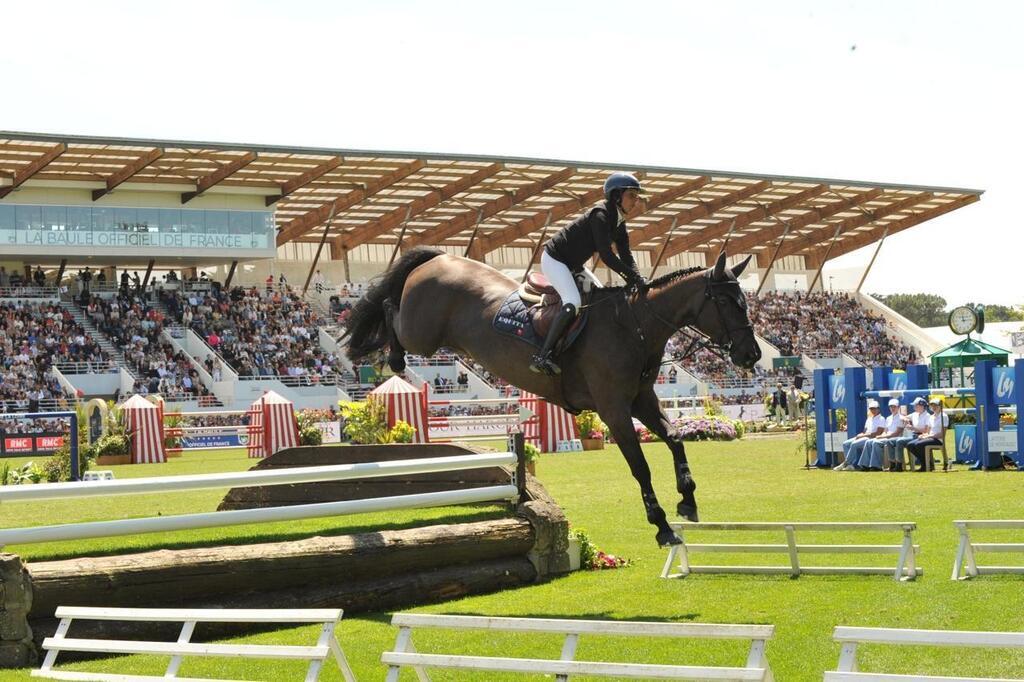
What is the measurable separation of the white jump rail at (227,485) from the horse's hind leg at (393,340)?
2.20 ft

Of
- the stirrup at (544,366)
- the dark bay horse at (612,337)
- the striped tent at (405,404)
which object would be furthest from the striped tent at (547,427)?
the stirrup at (544,366)

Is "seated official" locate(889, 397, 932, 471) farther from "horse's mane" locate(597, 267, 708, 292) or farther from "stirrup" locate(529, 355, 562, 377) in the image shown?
"stirrup" locate(529, 355, 562, 377)

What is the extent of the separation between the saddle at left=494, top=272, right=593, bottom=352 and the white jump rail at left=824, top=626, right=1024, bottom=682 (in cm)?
349

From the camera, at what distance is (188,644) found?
521cm

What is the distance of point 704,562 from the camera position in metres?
8.86

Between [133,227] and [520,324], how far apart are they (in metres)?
35.1

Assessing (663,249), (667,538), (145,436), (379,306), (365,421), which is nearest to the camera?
(667,538)

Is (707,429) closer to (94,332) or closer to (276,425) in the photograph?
(276,425)

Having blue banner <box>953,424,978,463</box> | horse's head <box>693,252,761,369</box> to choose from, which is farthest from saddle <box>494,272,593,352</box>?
blue banner <box>953,424,978,463</box>

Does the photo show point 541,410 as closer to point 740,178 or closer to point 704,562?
→ point 704,562

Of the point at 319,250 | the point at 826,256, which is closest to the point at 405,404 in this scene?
the point at 319,250

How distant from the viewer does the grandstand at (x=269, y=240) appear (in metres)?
35.7

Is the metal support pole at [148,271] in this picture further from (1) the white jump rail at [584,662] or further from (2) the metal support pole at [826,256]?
(1) the white jump rail at [584,662]

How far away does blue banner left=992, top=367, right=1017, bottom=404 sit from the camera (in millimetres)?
16828
